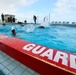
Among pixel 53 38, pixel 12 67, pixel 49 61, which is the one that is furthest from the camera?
pixel 53 38

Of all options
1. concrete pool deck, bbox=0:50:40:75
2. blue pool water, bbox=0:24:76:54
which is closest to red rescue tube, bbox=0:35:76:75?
concrete pool deck, bbox=0:50:40:75

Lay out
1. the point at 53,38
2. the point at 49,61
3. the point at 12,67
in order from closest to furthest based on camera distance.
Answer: the point at 49,61, the point at 12,67, the point at 53,38

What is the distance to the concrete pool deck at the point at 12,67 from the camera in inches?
75.9

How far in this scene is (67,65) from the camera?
4.65 feet

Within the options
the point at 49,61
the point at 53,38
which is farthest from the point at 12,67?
the point at 53,38

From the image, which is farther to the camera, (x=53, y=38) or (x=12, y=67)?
(x=53, y=38)

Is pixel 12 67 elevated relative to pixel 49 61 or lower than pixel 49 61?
lower

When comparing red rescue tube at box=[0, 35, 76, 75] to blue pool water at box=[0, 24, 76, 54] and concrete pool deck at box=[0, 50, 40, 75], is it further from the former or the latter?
blue pool water at box=[0, 24, 76, 54]

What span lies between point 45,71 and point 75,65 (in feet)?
1.55

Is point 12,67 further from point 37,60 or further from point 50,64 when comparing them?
point 50,64

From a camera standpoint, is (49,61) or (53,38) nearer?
(49,61)

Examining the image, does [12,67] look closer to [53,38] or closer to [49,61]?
[49,61]

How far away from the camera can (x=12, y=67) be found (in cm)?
213

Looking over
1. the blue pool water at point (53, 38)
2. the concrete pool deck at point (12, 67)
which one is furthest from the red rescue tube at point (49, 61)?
the blue pool water at point (53, 38)
